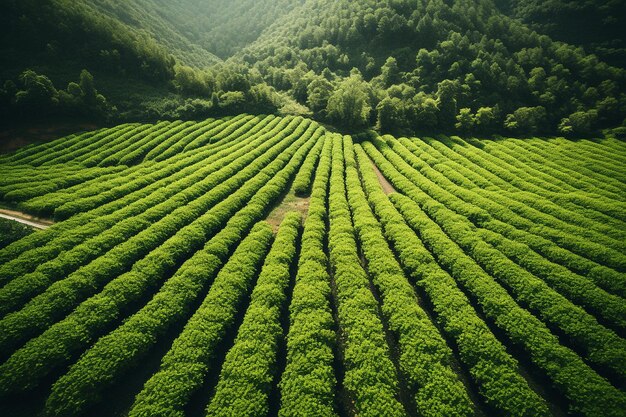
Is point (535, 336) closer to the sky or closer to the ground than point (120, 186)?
closer to the ground

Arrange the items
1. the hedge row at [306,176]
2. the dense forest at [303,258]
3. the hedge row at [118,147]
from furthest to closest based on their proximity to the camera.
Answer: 1. the hedge row at [118,147]
2. the hedge row at [306,176]
3. the dense forest at [303,258]

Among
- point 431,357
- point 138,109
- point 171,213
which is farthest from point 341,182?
point 138,109

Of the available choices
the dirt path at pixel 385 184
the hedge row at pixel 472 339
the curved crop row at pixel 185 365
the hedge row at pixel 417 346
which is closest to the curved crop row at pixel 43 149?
the curved crop row at pixel 185 365

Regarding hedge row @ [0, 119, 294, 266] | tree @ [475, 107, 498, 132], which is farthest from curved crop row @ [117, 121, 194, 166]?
tree @ [475, 107, 498, 132]

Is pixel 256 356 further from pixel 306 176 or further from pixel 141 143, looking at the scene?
pixel 141 143

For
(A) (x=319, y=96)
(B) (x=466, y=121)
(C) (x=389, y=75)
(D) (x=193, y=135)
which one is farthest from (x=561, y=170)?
(D) (x=193, y=135)

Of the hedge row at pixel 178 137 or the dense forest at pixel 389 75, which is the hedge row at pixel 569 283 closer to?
the hedge row at pixel 178 137
